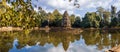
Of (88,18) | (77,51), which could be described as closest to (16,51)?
(77,51)

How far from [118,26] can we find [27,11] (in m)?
73.6

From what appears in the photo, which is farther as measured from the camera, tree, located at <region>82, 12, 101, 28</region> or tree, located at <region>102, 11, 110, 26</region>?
tree, located at <region>82, 12, 101, 28</region>

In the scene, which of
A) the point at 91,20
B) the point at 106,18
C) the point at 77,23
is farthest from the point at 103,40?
the point at 77,23

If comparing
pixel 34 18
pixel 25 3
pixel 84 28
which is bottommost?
pixel 84 28

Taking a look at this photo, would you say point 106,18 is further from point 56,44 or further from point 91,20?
point 56,44

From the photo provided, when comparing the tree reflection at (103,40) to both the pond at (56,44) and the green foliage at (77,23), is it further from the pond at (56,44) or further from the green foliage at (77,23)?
the green foliage at (77,23)

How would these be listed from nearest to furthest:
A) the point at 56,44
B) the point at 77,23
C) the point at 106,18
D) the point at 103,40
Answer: the point at 56,44, the point at 103,40, the point at 106,18, the point at 77,23

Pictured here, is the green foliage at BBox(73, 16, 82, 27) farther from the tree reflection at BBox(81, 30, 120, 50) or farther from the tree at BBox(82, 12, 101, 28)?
the tree reflection at BBox(81, 30, 120, 50)

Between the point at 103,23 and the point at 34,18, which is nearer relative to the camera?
the point at 34,18

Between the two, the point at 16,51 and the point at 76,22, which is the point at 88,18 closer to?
the point at 76,22

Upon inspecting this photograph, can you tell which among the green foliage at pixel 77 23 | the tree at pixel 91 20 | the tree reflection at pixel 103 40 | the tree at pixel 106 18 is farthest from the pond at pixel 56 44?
the green foliage at pixel 77 23

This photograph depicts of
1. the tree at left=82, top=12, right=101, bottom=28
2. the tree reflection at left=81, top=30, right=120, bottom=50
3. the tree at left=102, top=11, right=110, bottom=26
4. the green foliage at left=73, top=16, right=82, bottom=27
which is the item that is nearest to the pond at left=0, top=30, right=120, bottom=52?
the tree reflection at left=81, top=30, right=120, bottom=50

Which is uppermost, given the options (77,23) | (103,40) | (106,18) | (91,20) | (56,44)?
(56,44)

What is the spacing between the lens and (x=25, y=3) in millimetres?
2998
